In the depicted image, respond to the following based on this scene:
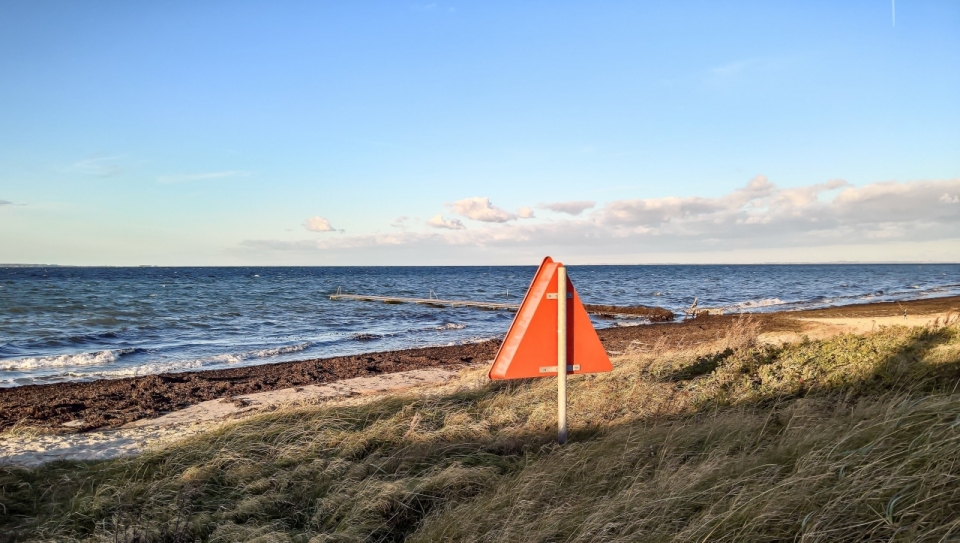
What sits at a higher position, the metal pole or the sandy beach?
the metal pole

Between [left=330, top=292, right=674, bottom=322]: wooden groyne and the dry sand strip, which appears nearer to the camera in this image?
the dry sand strip

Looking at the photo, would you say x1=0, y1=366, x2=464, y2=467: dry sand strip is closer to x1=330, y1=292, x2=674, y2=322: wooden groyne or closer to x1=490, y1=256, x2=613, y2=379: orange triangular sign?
x1=490, y1=256, x2=613, y2=379: orange triangular sign

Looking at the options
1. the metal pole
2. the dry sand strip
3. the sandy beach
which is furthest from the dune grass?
the sandy beach

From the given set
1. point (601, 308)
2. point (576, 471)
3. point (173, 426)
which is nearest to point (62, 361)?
point (173, 426)

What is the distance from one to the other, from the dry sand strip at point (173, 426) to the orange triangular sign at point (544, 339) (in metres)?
3.60

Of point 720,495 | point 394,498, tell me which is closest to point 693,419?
point 720,495

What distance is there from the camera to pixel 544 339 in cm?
446

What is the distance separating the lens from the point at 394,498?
3.85 metres

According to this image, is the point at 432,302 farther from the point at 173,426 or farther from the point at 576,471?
the point at 576,471

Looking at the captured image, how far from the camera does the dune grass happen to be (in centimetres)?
279

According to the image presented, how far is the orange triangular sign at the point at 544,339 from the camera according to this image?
438 centimetres

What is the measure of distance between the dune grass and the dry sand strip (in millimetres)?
1029

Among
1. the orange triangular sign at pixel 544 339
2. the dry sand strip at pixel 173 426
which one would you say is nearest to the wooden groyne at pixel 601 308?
the dry sand strip at pixel 173 426

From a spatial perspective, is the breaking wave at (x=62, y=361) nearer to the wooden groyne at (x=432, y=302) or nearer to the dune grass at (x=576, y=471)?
the dune grass at (x=576, y=471)
